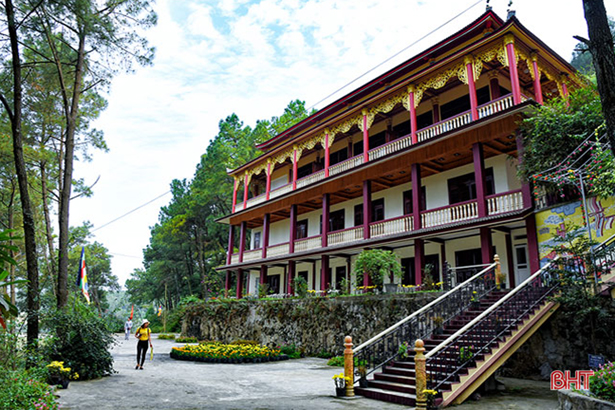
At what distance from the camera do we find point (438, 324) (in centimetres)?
1048

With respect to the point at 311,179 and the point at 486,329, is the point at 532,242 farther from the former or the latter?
the point at 311,179

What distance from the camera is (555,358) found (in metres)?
10.3

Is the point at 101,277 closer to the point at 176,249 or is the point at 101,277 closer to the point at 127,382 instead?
the point at 176,249

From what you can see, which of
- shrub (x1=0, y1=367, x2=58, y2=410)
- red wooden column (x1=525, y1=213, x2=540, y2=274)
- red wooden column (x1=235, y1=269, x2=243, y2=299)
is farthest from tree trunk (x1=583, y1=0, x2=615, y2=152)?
red wooden column (x1=235, y1=269, x2=243, y2=299)

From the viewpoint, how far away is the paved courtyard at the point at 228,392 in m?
7.93

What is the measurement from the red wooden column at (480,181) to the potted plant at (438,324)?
20.0 feet

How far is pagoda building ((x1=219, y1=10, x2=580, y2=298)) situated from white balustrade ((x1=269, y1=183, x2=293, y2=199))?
0.34 ft

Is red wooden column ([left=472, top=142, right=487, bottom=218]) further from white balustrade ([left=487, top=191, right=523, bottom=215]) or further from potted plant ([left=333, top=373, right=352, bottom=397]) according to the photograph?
potted plant ([left=333, top=373, right=352, bottom=397])

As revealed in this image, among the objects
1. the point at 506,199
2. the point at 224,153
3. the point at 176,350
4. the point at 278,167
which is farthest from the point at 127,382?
the point at 224,153

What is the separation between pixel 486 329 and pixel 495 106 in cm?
975

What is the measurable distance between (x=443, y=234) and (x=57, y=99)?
62.8 feet

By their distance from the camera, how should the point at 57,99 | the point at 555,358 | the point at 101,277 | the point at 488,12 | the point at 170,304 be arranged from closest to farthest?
the point at 555,358 → the point at 488,12 → the point at 57,99 → the point at 170,304 → the point at 101,277

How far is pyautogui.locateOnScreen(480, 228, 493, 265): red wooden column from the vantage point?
1469 centimetres

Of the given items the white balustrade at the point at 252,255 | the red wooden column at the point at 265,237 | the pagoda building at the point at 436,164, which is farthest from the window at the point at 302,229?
the white balustrade at the point at 252,255
